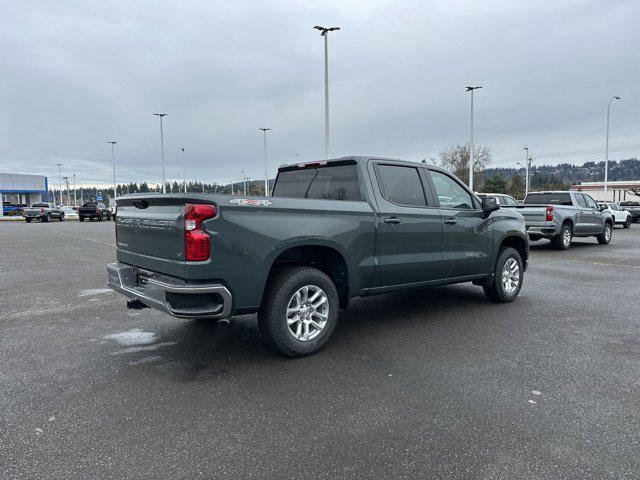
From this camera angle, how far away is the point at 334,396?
357 centimetres

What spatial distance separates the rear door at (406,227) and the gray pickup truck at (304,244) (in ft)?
0.04

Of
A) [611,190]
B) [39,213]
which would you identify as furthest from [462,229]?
[611,190]

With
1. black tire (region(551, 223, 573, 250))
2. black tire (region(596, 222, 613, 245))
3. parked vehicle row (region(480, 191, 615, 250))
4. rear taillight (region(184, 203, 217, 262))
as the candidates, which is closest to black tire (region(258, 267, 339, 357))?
rear taillight (region(184, 203, 217, 262))

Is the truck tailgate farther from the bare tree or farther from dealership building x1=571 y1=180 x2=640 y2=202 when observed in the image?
dealership building x1=571 y1=180 x2=640 y2=202

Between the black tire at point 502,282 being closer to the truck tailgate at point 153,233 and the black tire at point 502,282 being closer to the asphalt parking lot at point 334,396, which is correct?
the asphalt parking lot at point 334,396

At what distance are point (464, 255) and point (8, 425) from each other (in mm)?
5032

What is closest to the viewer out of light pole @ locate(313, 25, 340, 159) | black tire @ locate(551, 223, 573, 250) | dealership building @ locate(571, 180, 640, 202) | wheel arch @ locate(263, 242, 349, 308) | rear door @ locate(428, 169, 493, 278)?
wheel arch @ locate(263, 242, 349, 308)

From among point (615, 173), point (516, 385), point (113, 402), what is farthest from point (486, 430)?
point (615, 173)

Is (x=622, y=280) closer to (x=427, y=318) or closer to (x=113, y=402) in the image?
(x=427, y=318)

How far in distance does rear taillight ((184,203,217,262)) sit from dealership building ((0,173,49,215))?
90573 mm

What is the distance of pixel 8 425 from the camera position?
3127 mm

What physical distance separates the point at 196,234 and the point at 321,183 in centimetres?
205

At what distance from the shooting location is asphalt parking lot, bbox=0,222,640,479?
271 centimetres

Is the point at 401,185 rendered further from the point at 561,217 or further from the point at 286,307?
the point at 561,217
